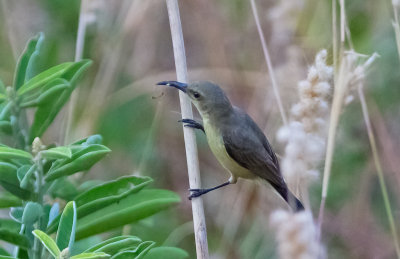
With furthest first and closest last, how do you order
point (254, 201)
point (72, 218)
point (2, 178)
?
point (254, 201)
point (2, 178)
point (72, 218)

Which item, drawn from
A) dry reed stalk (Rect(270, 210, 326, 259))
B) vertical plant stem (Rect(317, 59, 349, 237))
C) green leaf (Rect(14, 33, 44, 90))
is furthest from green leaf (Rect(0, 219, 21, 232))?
vertical plant stem (Rect(317, 59, 349, 237))

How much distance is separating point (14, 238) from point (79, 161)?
7.5 inches

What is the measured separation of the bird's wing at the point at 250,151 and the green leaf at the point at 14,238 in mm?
903

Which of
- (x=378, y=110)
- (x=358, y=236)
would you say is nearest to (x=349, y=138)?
(x=378, y=110)

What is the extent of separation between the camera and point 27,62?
4.83 ft

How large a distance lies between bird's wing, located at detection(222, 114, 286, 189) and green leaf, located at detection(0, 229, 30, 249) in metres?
0.90

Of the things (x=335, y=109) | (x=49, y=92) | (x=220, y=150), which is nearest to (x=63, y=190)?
(x=49, y=92)

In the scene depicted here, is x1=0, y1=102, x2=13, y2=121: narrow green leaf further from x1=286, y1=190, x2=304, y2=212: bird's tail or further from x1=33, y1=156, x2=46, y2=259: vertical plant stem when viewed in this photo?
x1=286, y1=190, x2=304, y2=212: bird's tail

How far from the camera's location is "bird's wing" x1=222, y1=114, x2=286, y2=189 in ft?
6.86

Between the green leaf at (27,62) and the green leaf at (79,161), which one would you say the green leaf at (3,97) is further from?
the green leaf at (79,161)

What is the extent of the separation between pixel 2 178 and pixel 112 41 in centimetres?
176

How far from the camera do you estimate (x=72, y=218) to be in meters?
1.17

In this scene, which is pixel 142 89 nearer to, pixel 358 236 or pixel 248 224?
pixel 248 224

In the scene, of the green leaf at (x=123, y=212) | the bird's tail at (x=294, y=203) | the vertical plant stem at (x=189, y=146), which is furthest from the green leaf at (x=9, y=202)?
the bird's tail at (x=294, y=203)
